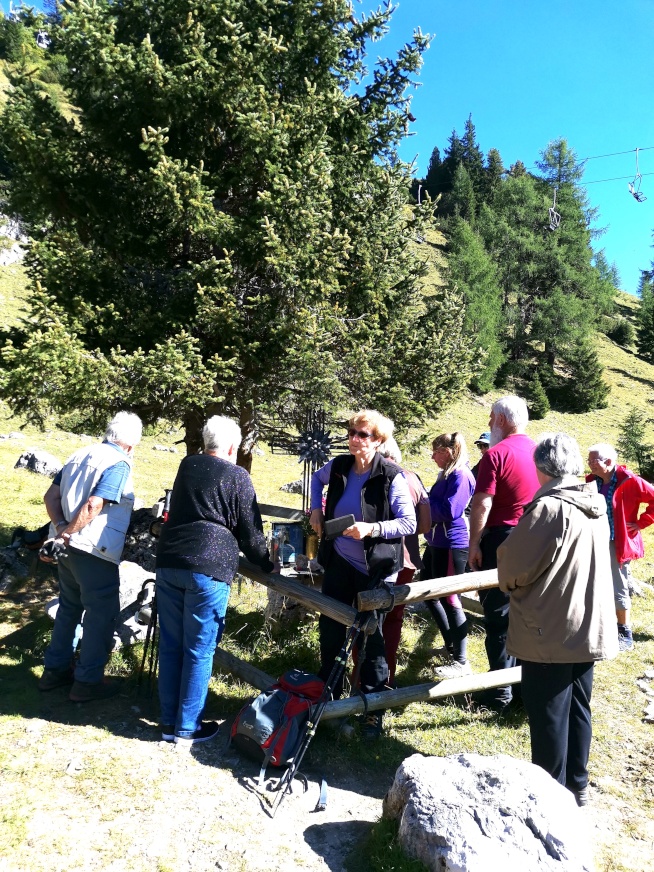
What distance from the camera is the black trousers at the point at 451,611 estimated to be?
561 centimetres

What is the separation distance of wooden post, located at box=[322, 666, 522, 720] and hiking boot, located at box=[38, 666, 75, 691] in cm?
215

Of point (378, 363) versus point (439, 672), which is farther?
point (378, 363)

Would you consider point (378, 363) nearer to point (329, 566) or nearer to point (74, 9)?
point (329, 566)

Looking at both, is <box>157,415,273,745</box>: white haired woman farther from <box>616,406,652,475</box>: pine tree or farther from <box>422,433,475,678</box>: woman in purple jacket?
<box>616,406,652,475</box>: pine tree

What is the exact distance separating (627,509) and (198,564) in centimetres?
443

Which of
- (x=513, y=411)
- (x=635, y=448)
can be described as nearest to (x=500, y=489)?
(x=513, y=411)

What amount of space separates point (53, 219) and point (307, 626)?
17.0 feet

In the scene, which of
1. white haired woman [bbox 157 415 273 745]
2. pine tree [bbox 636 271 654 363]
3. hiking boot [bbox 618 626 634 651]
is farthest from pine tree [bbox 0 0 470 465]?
pine tree [bbox 636 271 654 363]

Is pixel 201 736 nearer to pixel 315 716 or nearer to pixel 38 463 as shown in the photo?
pixel 315 716

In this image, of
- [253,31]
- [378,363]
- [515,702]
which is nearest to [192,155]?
[253,31]

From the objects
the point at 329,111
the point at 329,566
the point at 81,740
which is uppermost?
the point at 329,111

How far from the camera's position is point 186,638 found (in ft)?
13.4

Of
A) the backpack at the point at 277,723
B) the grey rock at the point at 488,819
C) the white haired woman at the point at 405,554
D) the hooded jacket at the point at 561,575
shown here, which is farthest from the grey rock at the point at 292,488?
the grey rock at the point at 488,819

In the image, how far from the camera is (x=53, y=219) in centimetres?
704
